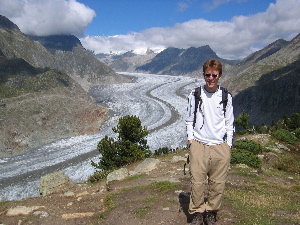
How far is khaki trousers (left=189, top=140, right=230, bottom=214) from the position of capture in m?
7.16

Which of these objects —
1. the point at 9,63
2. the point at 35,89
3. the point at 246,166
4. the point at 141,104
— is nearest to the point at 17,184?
the point at 246,166

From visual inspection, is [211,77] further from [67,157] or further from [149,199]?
[67,157]

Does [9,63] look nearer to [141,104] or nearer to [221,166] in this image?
[141,104]

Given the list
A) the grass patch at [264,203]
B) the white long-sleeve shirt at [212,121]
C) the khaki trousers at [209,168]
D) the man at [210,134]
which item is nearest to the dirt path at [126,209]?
the grass patch at [264,203]

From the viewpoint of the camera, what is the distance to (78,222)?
9.55m

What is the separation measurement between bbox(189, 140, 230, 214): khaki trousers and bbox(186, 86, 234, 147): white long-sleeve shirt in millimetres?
196

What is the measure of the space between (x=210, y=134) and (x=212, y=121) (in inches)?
14.5

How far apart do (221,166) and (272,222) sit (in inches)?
112

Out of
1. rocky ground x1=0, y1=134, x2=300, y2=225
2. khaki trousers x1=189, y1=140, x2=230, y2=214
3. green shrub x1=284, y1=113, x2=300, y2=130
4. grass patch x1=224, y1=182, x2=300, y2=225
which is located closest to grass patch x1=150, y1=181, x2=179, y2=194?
rocky ground x1=0, y1=134, x2=300, y2=225

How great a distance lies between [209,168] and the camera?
24.0 ft

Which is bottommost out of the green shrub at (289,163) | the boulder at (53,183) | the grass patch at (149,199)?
the boulder at (53,183)

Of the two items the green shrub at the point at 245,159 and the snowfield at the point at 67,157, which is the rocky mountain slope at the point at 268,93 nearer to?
the snowfield at the point at 67,157

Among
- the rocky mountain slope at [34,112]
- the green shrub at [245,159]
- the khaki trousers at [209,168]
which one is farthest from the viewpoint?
the rocky mountain slope at [34,112]

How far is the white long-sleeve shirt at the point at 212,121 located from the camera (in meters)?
7.12
